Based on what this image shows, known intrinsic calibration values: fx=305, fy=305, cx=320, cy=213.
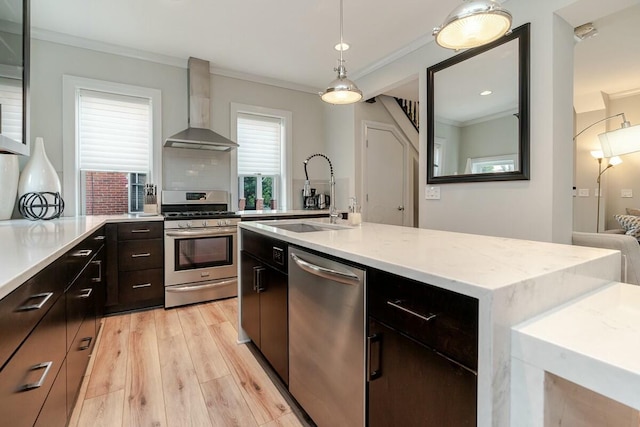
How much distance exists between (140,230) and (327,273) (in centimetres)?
241

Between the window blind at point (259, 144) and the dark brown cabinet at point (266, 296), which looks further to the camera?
the window blind at point (259, 144)

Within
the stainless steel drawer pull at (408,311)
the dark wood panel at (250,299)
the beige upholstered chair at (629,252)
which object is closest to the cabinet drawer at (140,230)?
the dark wood panel at (250,299)

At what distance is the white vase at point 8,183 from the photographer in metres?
2.48

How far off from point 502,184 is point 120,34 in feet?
12.6

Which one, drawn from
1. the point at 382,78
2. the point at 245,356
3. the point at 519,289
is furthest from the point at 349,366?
the point at 382,78

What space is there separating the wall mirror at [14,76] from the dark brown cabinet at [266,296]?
1253 mm

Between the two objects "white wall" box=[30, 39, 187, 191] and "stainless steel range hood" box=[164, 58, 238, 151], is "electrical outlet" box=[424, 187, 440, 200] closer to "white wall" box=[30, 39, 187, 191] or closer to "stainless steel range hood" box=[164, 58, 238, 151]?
"stainless steel range hood" box=[164, 58, 238, 151]

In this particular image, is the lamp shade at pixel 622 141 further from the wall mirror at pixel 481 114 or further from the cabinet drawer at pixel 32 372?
the cabinet drawer at pixel 32 372

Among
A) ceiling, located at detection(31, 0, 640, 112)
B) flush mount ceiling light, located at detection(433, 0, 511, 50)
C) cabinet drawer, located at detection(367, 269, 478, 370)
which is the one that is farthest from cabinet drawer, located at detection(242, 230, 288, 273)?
ceiling, located at detection(31, 0, 640, 112)

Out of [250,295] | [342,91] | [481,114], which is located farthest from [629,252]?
[250,295]

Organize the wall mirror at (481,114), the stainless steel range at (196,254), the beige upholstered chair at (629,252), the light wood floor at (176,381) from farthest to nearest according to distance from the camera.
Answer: the stainless steel range at (196,254) → the wall mirror at (481,114) → the beige upholstered chair at (629,252) → the light wood floor at (176,381)

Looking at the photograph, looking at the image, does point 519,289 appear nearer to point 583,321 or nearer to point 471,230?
point 583,321

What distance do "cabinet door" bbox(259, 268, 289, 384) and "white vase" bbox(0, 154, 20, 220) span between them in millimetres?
2349

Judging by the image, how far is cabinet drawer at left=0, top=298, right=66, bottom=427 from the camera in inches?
30.7
